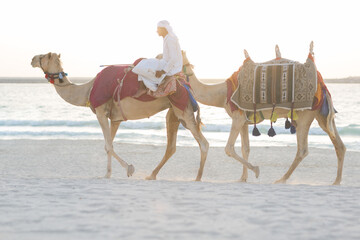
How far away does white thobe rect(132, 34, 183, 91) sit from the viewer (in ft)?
25.3

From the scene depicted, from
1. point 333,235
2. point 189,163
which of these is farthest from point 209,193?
point 189,163

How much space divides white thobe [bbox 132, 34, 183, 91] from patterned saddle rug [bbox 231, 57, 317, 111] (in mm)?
895

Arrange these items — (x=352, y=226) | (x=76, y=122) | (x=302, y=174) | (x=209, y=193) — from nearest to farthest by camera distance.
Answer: (x=352, y=226)
(x=209, y=193)
(x=302, y=174)
(x=76, y=122)

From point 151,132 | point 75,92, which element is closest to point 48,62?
point 75,92

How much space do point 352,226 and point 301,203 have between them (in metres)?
0.98

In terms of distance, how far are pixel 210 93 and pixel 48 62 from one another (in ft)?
7.86

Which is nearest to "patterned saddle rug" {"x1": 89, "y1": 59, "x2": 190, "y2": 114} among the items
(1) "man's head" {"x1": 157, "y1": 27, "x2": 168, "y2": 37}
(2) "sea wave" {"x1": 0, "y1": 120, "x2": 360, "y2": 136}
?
(1) "man's head" {"x1": 157, "y1": 27, "x2": 168, "y2": 37}

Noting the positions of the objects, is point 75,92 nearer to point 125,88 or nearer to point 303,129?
point 125,88

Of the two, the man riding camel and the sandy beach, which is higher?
the man riding camel

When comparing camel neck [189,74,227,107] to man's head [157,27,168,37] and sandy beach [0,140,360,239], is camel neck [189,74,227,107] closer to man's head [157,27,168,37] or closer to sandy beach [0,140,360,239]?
man's head [157,27,168,37]

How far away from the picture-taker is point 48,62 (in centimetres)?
841

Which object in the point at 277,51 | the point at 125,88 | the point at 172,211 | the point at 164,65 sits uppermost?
the point at 277,51

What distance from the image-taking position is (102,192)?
5859 mm

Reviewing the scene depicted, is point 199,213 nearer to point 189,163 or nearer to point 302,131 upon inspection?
point 302,131
